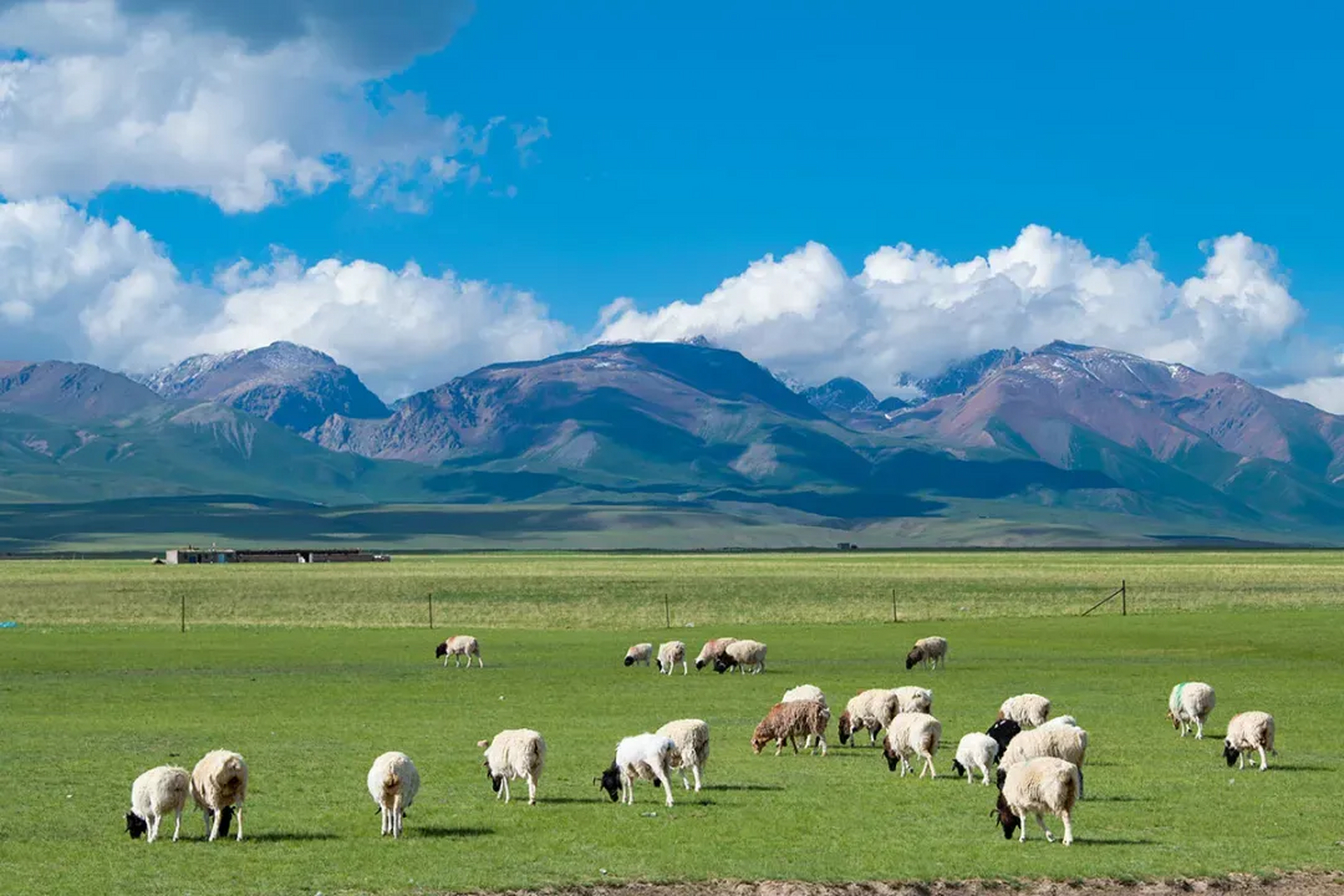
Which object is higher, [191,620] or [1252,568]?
[1252,568]

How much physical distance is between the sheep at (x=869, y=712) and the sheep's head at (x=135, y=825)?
471 inches

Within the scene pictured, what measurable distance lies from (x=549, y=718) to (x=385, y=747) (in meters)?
4.98

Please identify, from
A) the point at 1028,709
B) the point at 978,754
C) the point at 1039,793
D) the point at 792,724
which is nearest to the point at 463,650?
the point at 792,724

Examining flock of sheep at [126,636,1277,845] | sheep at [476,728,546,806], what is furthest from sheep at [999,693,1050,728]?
sheep at [476,728,546,806]

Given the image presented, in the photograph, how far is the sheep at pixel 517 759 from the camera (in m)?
20.0

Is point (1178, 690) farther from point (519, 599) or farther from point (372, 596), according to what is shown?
point (372, 596)

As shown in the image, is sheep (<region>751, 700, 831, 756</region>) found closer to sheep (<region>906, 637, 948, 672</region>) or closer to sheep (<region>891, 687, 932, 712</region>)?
sheep (<region>891, 687, 932, 712</region>)

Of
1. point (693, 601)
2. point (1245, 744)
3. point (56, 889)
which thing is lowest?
point (56, 889)

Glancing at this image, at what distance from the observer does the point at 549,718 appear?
29500 mm

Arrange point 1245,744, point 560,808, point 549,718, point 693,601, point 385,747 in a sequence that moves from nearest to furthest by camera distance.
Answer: point 560,808, point 1245,744, point 385,747, point 549,718, point 693,601

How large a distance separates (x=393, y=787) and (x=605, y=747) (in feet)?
25.7

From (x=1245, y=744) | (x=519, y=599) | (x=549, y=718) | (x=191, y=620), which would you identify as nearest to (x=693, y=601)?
(x=519, y=599)

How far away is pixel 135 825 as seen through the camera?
1792 cm

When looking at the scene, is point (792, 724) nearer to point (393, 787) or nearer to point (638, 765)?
point (638, 765)
